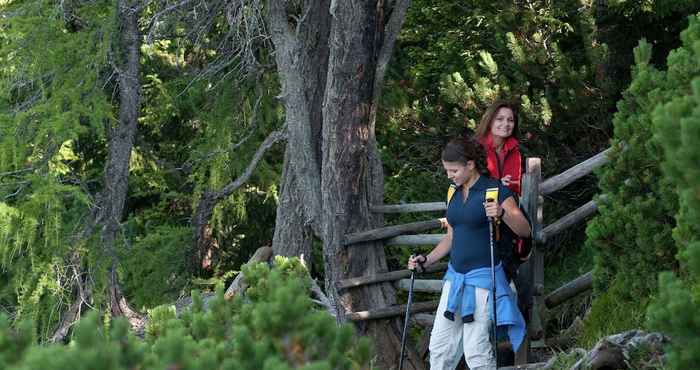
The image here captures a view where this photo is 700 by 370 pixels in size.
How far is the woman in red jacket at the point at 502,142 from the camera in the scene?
21.0 feet

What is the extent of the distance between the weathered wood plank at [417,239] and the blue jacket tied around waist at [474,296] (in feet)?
5.77

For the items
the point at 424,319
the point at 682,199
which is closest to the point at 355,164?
the point at 424,319

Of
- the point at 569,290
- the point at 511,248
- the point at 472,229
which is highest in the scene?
the point at 472,229

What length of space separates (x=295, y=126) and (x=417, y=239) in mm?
1410

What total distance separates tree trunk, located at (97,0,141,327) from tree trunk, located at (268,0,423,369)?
1.98 meters

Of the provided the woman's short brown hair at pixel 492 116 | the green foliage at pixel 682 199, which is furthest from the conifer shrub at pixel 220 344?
the woman's short brown hair at pixel 492 116

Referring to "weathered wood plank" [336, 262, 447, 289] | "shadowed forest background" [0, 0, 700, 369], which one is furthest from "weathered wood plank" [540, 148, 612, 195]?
"weathered wood plank" [336, 262, 447, 289]

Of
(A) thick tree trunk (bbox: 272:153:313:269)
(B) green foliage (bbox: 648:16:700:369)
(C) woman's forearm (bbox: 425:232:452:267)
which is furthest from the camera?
(A) thick tree trunk (bbox: 272:153:313:269)

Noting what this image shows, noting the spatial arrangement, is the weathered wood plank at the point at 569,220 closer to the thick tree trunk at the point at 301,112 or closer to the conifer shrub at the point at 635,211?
the conifer shrub at the point at 635,211

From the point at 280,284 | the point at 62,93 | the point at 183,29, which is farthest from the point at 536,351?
the point at 183,29

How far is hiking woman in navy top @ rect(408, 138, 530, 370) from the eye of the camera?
231 inches

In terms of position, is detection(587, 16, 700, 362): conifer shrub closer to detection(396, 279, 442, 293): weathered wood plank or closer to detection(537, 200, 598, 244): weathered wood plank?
detection(537, 200, 598, 244): weathered wood plank

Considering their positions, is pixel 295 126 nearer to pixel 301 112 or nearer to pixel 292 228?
pixel 301 112

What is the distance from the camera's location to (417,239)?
8.09 meters
